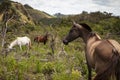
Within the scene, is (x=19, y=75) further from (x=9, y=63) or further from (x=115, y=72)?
(x=115, y=72)

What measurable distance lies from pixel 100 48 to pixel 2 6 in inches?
1501

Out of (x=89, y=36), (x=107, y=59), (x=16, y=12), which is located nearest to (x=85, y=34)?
(x=89, y=36)

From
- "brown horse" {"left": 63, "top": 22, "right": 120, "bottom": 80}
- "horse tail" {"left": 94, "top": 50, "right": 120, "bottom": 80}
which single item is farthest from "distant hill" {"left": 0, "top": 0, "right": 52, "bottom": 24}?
"horse tail" {"left": 94, "top": 50, "right": 120, "bottom": 80}

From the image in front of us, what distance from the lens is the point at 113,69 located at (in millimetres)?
6148

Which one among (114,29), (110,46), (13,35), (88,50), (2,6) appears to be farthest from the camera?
(2,6)

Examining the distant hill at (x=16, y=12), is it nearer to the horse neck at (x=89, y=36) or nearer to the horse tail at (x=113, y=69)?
the horse neck at (x=89, y=36)

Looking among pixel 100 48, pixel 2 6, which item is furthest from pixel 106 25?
pixel 100 48

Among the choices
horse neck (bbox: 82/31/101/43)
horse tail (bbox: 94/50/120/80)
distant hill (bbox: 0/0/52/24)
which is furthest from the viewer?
distant hill (bbox: 0/0/52/24)

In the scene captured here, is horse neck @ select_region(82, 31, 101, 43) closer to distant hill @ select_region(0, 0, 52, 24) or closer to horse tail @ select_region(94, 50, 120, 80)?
horse tail @ select_region(94, 50, 120, 80)

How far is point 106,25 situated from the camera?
43531 mm

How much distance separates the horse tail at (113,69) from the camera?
5980mm

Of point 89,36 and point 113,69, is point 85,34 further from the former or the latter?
point 113,69

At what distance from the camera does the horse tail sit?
5980 millimetres

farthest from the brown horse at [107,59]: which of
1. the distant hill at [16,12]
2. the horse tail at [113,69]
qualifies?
the distant hill at [16,12]
